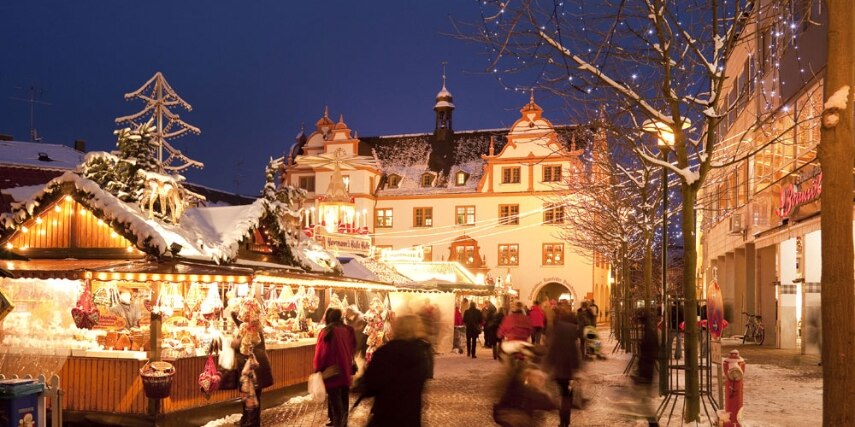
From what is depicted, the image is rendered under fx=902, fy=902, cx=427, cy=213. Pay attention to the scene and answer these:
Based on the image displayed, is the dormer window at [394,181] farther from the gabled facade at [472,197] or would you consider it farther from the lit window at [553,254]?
the lit window at [553,254]

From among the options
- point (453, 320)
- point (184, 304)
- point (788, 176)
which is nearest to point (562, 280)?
point (453, 320)

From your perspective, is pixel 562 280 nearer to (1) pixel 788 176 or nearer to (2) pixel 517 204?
(2) pixel 517 204

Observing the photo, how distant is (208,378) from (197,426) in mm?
785

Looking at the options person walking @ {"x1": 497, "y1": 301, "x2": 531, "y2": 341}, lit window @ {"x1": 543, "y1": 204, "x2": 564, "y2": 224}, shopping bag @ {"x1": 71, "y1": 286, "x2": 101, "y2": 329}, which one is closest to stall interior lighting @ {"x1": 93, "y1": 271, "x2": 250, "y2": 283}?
shopping bag @ {"x1": 71, "y1": 286, "x2": 101, "y2": 329}

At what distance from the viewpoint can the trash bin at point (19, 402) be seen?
880 centimetres

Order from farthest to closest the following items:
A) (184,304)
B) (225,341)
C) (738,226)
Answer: (738,226) → (184,304) → (225,341)

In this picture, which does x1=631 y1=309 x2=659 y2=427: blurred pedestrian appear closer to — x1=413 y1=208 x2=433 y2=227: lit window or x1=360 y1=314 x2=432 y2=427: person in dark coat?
x1=360 y1=314 x2=432 y2=427: person in dark coat

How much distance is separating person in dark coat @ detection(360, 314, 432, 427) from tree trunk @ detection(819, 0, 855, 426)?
3146 millimetres

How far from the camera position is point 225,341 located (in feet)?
42.2

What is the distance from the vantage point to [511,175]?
5766 centimetres

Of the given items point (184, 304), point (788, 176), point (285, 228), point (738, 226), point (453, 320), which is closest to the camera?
point (184, 304)

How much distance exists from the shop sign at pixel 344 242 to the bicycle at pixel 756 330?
14.2 metres

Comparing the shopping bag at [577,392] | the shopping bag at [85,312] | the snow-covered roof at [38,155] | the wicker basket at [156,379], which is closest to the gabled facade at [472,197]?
the snow-covered roof at [38,155]

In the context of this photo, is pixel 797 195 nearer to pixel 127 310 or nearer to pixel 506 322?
pixel 506 322
